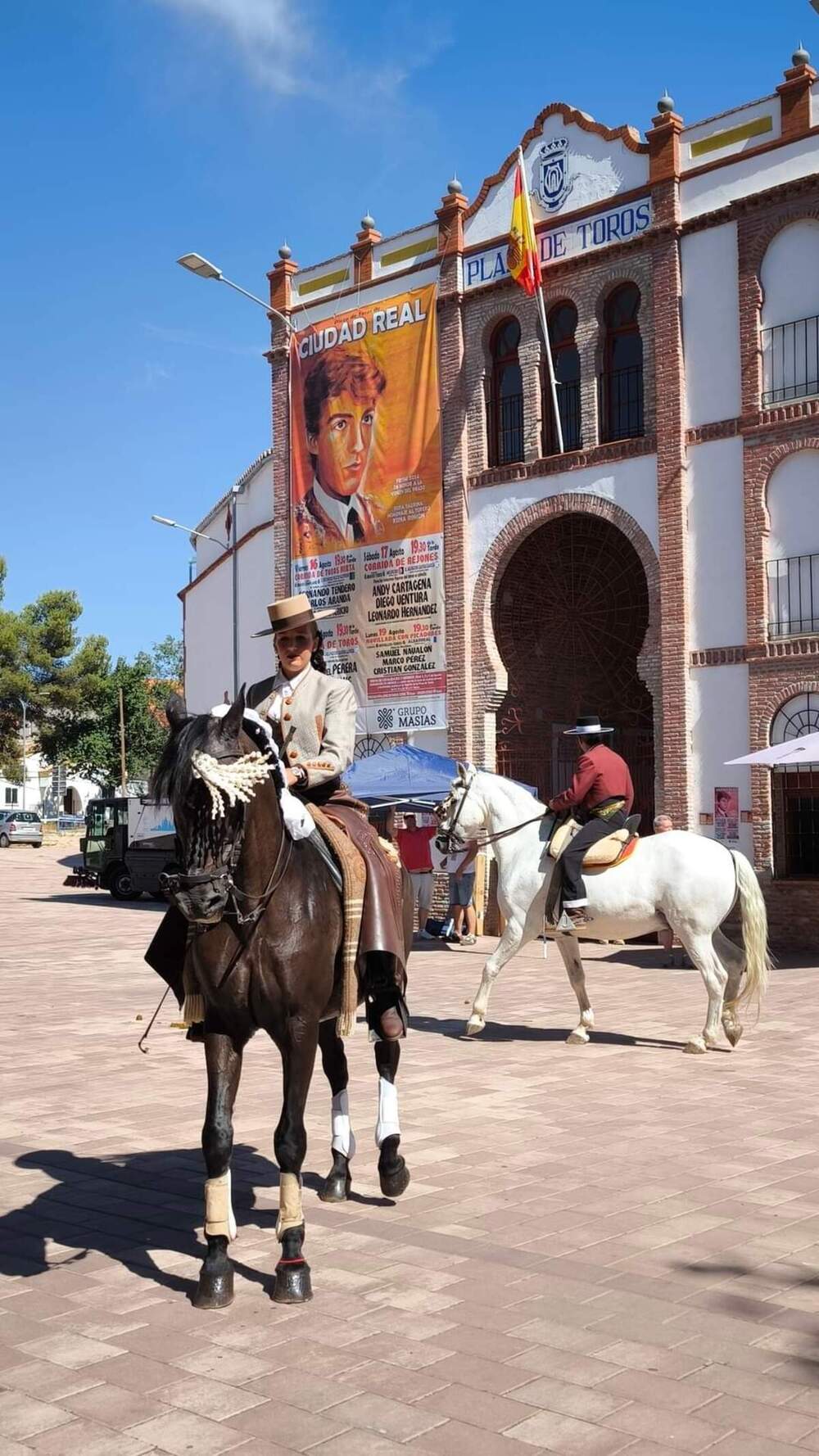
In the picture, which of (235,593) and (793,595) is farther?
(235,593)

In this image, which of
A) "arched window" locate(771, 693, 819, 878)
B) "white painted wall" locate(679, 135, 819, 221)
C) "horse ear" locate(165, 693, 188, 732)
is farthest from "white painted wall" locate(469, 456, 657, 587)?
"horse ear" locate(165, 693, 188, 732)

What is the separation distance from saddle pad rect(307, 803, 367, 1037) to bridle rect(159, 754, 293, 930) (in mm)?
385

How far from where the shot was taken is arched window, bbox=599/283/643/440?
21484 millimetres

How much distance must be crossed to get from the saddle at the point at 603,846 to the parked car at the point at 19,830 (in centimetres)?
5321

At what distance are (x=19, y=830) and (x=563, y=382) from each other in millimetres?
44980

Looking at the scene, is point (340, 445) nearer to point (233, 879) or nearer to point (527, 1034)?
point (527, 1034)

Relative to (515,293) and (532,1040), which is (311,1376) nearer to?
(532,1040)

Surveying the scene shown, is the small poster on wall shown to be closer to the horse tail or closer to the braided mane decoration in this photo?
the horse tail

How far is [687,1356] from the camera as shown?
4.45 metres

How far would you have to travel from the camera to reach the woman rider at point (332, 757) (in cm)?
594

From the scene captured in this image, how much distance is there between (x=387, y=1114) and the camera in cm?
653

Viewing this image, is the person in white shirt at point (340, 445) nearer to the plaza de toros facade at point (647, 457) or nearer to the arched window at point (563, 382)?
the plaza de toros facade at point (647, 457)

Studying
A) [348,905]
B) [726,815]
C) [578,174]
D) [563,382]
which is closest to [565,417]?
[563,382]

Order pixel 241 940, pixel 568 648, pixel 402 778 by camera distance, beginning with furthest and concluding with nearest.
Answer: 1. pixel 568 648
2. pixel 402 778
3. pixel 241 940
